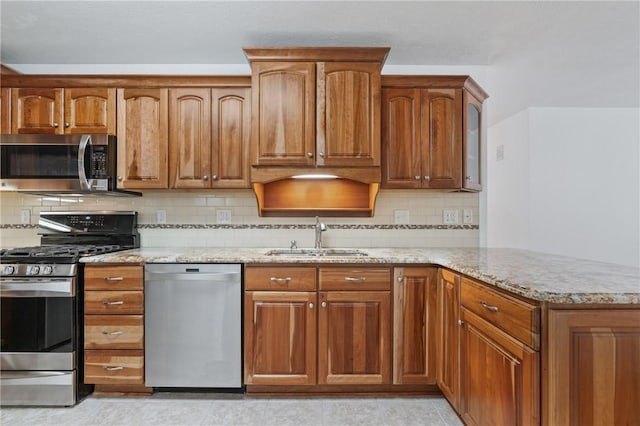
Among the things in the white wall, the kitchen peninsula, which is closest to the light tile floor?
the kitchen peninsula

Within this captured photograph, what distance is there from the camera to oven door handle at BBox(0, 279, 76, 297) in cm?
228

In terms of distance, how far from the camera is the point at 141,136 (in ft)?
8.86

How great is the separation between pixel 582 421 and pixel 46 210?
11.8 feet

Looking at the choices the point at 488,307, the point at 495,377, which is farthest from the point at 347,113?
the point at 495,377

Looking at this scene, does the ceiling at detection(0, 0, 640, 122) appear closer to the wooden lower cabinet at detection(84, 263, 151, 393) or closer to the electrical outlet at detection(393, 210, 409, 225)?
the electrical outlet at detection(393, 210, 409, 225)

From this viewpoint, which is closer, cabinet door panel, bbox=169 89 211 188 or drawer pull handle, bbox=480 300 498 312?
drawer pull handle, bbox=480 300 498 312

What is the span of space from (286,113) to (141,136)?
1.06 m

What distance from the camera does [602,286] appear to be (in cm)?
135

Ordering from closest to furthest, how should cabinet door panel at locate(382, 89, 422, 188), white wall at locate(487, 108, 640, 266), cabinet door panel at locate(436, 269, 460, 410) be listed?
cabinet door panel at locate(436, 269, 460, 410) < cabinet door panel at locate(382, 89, 422, 188) < white wall at locate(487, 108, 640, 266)

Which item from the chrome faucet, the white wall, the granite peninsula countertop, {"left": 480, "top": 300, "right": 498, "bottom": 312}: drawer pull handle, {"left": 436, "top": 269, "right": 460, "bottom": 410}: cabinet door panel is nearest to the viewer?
the granite peninsula countertop

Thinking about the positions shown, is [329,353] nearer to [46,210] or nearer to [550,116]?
[46,210]

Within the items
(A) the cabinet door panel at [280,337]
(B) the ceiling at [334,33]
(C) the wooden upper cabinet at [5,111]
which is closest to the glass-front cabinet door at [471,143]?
(B) the ceiling at [334,33]

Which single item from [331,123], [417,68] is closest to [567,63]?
[417,68]

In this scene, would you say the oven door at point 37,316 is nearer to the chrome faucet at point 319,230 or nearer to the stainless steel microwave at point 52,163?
the stainless steel microwave at point 52,163
